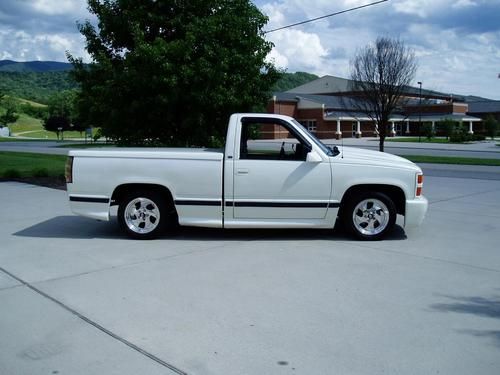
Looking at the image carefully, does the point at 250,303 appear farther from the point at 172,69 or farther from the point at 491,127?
the point at 491,127

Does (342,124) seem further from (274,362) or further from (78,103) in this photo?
(274,362)

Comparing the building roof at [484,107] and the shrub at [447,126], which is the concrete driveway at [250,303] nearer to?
the shrub at [447,126]

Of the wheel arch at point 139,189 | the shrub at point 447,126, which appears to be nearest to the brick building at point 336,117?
the shrub at point 447,126

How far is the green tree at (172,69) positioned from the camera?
1154 cm

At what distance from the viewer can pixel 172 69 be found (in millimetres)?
11367

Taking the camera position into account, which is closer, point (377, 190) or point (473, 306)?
point (473, 306)

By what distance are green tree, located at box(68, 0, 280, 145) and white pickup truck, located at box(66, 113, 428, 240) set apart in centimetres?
442

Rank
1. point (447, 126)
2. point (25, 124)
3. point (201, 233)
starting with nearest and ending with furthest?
point (201, 233)
point (447, 126)
point (25, 124)

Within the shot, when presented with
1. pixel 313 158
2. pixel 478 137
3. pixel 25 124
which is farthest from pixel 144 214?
pixel 25 124

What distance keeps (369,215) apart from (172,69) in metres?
6.04

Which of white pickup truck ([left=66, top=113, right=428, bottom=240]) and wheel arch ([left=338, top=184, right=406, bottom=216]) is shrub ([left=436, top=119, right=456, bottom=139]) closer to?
wheel arch ([left=338, top=184, right=406, bottom=216])

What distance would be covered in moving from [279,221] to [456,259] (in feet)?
7.85

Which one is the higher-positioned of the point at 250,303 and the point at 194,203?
the point at 194,203

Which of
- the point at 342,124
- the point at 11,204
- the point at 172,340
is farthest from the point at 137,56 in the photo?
the point at 342,124
